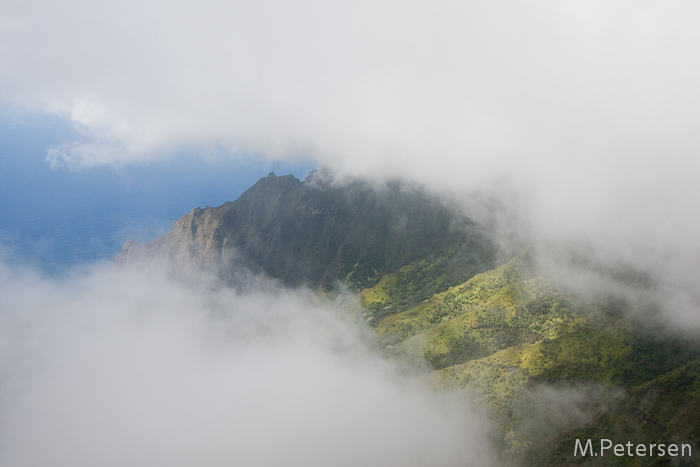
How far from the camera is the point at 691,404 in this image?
308ft

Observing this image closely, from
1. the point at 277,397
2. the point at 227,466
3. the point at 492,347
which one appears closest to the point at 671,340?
the point at 492,347

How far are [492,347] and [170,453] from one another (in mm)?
146498

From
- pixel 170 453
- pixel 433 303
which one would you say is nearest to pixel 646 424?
pixel 433 303

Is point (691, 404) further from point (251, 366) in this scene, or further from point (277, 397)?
point (251, 366)

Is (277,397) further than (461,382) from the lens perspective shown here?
Yes

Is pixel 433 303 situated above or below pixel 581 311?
above

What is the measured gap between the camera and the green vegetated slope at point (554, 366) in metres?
100

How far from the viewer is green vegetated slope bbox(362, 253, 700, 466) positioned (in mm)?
100075

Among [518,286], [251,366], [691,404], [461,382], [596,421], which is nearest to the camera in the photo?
[691,404]

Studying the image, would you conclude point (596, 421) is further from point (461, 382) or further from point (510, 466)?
point (461, 382)

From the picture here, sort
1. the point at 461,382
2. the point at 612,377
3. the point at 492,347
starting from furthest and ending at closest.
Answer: the point at 492,347 < the point at 461,382 < the point at 612,377

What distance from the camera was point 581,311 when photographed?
143375 millimetres

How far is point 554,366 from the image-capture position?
128 m

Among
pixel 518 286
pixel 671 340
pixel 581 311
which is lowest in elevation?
pixel 671 340
